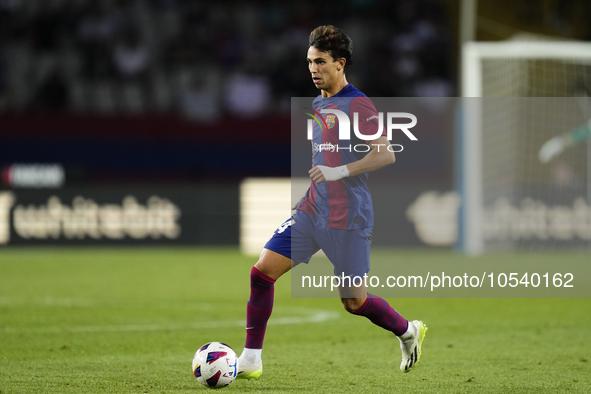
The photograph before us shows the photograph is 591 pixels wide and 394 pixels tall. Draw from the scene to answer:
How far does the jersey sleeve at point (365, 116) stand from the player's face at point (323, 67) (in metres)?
0.19

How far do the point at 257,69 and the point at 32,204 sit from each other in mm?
5701

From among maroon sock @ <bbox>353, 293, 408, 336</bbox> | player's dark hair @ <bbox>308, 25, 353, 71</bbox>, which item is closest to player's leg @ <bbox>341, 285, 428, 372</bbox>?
maroon sock @ <bbox>353, 293, 408, 336</bbox>

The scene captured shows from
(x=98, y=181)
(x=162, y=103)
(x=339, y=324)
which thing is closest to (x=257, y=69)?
(x=162, y=103)

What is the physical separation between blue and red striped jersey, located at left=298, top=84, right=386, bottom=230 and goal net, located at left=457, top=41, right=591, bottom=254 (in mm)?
9364

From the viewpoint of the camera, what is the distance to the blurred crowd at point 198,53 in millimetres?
18594

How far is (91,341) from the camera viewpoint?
7094 mm

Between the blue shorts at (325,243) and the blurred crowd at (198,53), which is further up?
the blurred crowd at (198,53)

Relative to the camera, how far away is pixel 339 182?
5219 mm

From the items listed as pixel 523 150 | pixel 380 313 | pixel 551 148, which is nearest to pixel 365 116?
pixel 380 313

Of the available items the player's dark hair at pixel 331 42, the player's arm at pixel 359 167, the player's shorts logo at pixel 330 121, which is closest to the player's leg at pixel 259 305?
the player's arm at pixel 359 167

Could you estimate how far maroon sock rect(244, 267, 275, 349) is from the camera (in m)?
5.26

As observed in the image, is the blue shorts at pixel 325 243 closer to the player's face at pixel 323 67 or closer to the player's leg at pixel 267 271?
the player's leg at pixel 267 271

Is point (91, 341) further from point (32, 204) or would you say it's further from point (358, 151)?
point (32, 204)

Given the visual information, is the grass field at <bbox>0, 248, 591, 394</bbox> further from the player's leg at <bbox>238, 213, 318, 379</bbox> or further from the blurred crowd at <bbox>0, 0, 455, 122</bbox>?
the blurred crowd at <bbox>0, 0, 455, 122</bbox>
